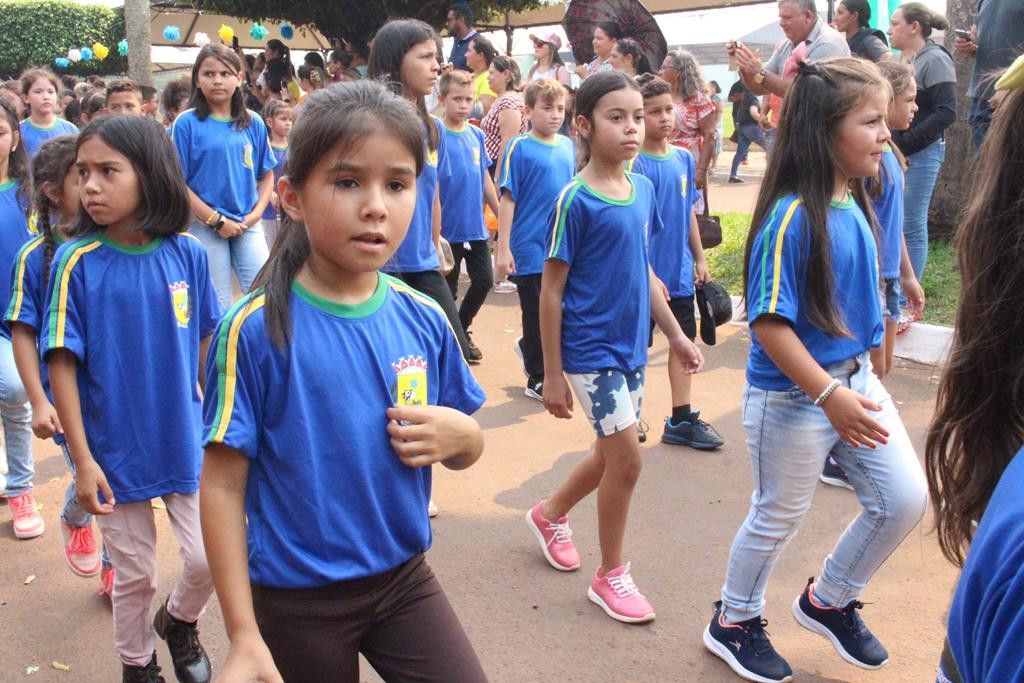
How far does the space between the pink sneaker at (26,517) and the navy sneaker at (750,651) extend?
120 inches

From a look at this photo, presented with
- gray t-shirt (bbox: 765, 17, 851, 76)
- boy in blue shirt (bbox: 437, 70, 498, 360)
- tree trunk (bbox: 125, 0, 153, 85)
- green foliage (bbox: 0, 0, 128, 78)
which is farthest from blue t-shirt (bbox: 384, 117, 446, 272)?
green foliage (bbox: 0, 0, 128, 78)

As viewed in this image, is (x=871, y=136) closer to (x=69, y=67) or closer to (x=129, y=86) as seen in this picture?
(x=129, y=86)

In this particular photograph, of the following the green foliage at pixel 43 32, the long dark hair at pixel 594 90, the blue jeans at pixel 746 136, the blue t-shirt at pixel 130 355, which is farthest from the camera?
the green foliage at pixel 43 32

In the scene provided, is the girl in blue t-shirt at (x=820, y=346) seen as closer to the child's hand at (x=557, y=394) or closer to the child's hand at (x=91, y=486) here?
the child's hand at (x=557, y=394)

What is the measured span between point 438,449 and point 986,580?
1.31 m

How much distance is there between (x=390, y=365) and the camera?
2.14 metres

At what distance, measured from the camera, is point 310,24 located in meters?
18.2

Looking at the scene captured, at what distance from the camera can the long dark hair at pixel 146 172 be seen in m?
3.22

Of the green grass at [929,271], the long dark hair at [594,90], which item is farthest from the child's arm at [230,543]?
the green grass at [929,271]

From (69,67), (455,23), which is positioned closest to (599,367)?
(455,23)

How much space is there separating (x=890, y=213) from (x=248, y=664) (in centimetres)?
397

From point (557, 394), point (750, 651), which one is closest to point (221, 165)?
point (557, 394)

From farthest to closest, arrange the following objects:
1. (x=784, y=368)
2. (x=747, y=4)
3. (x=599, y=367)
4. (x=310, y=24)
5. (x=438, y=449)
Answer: (x=310, y=24) → (x=747, y=4) → (x=599, y=367) → (x=784, y=368) → (x=438, y=449)

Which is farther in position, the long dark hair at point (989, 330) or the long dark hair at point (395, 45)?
the long dark hair at point (395, 45)
